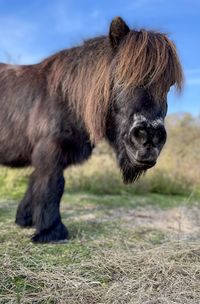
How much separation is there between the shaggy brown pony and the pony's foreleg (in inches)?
0.4

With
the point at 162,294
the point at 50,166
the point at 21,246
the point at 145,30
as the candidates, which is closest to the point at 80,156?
the point at 50,166

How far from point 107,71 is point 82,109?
0.51m

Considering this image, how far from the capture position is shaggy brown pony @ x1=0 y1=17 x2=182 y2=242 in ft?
11.6

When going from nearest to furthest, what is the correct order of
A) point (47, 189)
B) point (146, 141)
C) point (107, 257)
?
1. point (146, 141)
2. point (107, 257)
3. point (47, 189)

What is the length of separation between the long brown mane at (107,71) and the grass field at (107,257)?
120cm

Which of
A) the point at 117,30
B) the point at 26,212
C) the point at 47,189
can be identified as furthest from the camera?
the point at 26,212

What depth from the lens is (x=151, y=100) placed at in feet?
11.5

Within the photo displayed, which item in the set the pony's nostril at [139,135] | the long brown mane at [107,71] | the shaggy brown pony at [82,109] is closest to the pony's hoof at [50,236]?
the shaggy brown pony at [82,109]

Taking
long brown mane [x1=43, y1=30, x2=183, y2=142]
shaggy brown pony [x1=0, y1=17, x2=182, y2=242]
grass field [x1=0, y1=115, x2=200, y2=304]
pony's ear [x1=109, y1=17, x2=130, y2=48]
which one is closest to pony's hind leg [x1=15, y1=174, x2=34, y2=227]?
shaggy brown pony [x1=0, y1=17, x2=182, y2=242]

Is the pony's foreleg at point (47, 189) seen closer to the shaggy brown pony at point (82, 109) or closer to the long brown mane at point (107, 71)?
the shaggy brown pony at point (82, 109)

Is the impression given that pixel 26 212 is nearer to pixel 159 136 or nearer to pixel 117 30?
pixel 159 136

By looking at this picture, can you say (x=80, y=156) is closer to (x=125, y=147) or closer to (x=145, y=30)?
(x=125, y=147)

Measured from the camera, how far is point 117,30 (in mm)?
3855

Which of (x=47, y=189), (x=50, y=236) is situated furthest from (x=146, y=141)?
(x=50, y=236)
